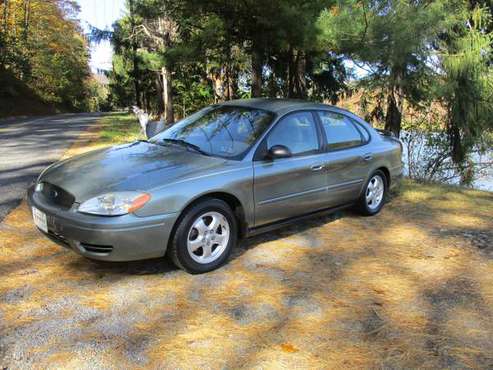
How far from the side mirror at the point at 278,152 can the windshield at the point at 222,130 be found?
22 centimetres

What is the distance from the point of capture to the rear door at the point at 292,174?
4.51m

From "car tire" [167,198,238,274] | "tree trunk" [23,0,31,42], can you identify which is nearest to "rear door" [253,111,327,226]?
"car tire" [167,198,238,274]

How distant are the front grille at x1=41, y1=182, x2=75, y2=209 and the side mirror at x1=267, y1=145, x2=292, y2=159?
1.81 metres

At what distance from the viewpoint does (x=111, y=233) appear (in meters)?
3.55

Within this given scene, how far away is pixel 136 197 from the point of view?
366 centimetres

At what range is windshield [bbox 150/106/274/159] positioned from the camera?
15.1 ft

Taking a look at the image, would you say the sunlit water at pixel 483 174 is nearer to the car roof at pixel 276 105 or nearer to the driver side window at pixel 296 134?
the car roof at pixel 276 105

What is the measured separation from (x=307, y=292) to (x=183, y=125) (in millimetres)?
2447

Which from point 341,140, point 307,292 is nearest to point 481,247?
point 341,140

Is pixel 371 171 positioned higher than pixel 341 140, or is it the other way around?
pixel 341 140

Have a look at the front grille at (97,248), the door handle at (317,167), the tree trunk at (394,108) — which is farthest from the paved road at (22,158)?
the tree trunk at (394,108)

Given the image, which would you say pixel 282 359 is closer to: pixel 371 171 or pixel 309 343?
pixel 309 343

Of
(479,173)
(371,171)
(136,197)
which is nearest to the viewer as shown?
(136,197)

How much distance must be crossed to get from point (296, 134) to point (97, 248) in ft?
7.86
